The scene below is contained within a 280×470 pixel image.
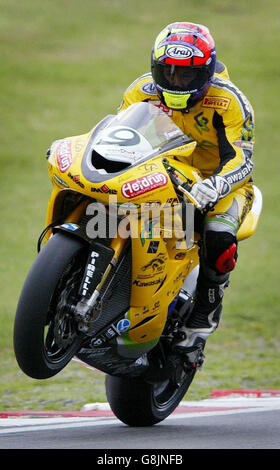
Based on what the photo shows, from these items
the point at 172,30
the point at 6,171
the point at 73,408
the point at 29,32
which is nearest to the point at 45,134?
the point at 6,171

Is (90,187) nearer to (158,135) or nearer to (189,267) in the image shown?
(158,135)

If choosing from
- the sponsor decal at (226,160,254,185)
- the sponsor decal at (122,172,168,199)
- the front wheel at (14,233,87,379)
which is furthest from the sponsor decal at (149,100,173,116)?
the front wheel at (14,233,87,379)

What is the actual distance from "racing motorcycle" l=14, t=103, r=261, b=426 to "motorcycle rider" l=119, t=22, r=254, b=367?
154mm

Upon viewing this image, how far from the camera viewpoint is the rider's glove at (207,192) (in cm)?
570

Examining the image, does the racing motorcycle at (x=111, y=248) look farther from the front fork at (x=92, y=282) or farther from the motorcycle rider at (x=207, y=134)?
the motorcycle rider at (x=207, y=134)

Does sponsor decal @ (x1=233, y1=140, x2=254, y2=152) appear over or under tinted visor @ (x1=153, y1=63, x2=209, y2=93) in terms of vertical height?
under

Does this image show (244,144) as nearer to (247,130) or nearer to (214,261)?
(247,130)

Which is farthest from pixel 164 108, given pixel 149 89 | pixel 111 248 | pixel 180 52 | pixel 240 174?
pixel 111 248

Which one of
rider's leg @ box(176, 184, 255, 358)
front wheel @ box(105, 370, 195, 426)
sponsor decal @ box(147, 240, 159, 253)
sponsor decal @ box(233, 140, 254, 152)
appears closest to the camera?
sponsor decal @ box(147, 240, 159, 253)

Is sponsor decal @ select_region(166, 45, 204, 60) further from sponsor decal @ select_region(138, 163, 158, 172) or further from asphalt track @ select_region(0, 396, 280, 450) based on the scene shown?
asphalt track @ select_region(0, 396, 280, 450)

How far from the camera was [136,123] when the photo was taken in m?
5.92

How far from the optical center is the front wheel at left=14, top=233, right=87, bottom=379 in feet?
17.1

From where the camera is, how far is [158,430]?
21.4ft

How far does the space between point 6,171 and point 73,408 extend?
1081 cm
